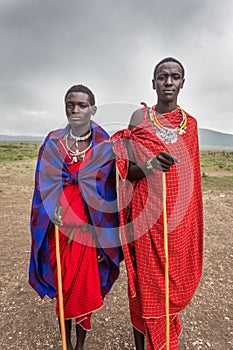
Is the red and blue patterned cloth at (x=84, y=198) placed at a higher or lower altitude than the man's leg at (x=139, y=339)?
higher

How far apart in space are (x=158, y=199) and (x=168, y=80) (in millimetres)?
872

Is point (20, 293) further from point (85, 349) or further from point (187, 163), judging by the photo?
point (187, 163)

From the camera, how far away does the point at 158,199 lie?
2.28 meters

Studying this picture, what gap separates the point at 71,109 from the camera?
7.98 ft

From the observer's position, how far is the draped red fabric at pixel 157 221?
89.5 inches

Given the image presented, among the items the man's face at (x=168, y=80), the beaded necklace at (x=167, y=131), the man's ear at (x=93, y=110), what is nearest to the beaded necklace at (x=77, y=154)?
the man's ear at (x=93, y=110)

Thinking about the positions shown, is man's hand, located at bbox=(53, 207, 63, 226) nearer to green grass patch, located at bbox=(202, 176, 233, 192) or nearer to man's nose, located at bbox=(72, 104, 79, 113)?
man's nose, located at bbox=(72, 104, 79, 113)

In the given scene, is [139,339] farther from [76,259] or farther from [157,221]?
[157,221]

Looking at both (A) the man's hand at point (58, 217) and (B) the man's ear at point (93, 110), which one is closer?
(A) the man's hand at point (58, 217)

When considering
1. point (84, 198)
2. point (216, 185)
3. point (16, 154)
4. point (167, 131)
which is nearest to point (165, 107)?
point (167, 131)

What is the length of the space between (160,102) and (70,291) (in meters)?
1.70

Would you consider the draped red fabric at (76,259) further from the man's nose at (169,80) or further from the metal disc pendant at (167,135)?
the man's nose at (169,80)

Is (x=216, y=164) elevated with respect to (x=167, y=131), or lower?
lower

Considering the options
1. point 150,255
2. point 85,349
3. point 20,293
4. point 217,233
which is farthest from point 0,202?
point 150,255
